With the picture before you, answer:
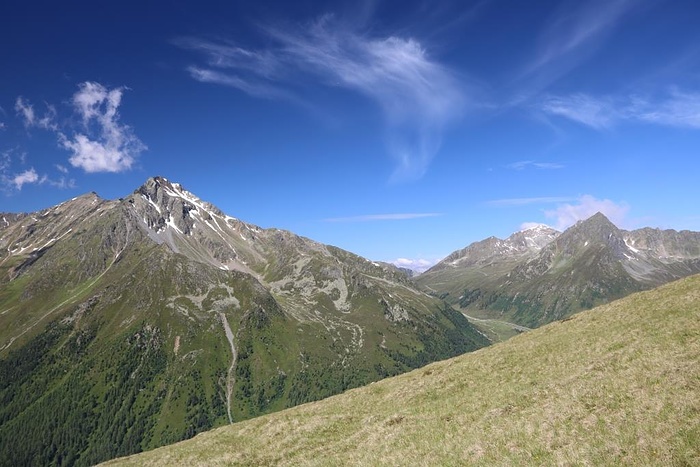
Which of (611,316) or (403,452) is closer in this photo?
(403,452)

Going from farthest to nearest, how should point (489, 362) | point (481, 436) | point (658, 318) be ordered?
point (489, 362) < point (658, 318) < point (481, 436)

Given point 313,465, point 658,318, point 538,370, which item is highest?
point 658,318

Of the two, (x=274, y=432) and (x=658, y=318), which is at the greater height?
(x=658, y=318)

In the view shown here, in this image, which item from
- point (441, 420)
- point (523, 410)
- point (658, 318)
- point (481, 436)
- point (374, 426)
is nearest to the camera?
point (481, 436)

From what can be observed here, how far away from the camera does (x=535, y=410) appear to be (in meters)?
A: 26.0

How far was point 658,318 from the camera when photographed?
122 ft

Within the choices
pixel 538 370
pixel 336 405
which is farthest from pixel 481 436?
pixel 336 405

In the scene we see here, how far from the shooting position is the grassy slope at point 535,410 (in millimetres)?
20484

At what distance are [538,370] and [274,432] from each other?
24.1 m

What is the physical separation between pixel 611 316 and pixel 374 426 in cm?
2871

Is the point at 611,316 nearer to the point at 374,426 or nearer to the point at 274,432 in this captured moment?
the point at 374,426

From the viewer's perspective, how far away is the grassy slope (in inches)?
806

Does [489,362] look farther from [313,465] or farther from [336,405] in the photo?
[313,465]

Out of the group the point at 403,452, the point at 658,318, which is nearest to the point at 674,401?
the point at 403,452
